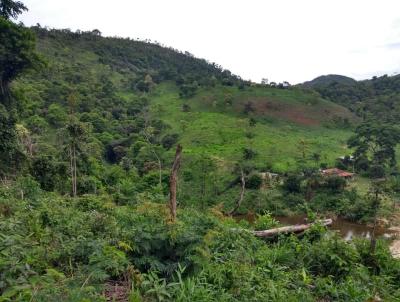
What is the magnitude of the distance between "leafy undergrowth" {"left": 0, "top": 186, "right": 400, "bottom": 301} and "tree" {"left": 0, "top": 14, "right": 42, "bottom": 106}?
1911cm

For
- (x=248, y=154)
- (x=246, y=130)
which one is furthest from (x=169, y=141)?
(x=246, y=130)

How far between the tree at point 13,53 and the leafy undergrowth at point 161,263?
1911 cm

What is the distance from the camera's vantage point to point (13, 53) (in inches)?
982

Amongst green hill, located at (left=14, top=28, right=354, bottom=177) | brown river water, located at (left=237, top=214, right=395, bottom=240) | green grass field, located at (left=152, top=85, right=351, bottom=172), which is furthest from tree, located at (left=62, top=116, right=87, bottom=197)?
green grass field, located at (left=152, top=85, right=351, bottom=172)

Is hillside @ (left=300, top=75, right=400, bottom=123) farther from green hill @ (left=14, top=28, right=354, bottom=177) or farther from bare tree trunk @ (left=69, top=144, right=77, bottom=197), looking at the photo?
bare tree trunk @ (left=69, top=144, right=77, bottom=197)

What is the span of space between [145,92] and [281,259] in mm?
60354

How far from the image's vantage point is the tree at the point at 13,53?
80.0ft

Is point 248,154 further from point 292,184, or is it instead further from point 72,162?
point 72,162

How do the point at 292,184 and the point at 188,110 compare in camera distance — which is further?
the point at 188,110

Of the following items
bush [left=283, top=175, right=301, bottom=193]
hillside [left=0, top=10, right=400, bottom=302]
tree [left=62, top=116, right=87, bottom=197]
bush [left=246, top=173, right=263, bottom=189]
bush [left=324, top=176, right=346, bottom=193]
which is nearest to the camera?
hillside [left=0, top=10, right=400, bottom=302]

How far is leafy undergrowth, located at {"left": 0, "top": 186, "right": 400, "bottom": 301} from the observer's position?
456cm

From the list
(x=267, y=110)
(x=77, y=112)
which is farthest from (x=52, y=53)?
(x=267, y=110)

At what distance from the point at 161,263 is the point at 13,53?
919 inches

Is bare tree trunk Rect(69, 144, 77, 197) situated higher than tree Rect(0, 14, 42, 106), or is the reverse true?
tree Rect(0, 14, 42, 106)
